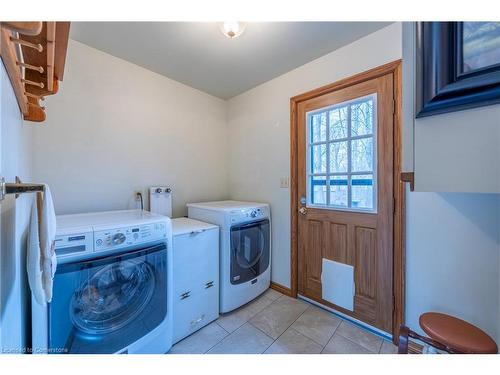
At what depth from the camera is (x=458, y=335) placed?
101cm

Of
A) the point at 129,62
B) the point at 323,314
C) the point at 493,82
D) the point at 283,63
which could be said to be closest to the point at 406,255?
the point at 323,314

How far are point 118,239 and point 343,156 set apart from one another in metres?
1.78

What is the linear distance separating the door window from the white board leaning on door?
1.74 ft

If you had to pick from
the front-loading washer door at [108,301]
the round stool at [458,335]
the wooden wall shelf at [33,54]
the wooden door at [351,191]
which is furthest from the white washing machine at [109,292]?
the round stool at [458,335]

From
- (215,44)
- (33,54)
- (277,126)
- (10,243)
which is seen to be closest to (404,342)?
(10,243)

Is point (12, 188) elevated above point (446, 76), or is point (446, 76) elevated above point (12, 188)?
point (446, 76)

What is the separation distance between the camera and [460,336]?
3.29 ft

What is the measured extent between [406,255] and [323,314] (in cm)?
90

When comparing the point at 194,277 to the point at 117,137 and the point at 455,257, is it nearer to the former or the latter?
the point at 117,137

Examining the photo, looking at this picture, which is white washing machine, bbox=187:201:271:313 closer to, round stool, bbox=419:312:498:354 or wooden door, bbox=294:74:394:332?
wooden door, bbox=294:74:394:332

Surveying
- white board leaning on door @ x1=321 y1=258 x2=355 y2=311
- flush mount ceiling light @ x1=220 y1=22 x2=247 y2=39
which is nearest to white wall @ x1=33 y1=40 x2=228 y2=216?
flush mount ceiling light @ x1=220 y1=22 x2=247 y2=39

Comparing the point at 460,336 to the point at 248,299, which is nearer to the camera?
the point at 460,336

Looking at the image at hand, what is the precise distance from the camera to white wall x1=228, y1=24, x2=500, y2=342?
1.11 meters
